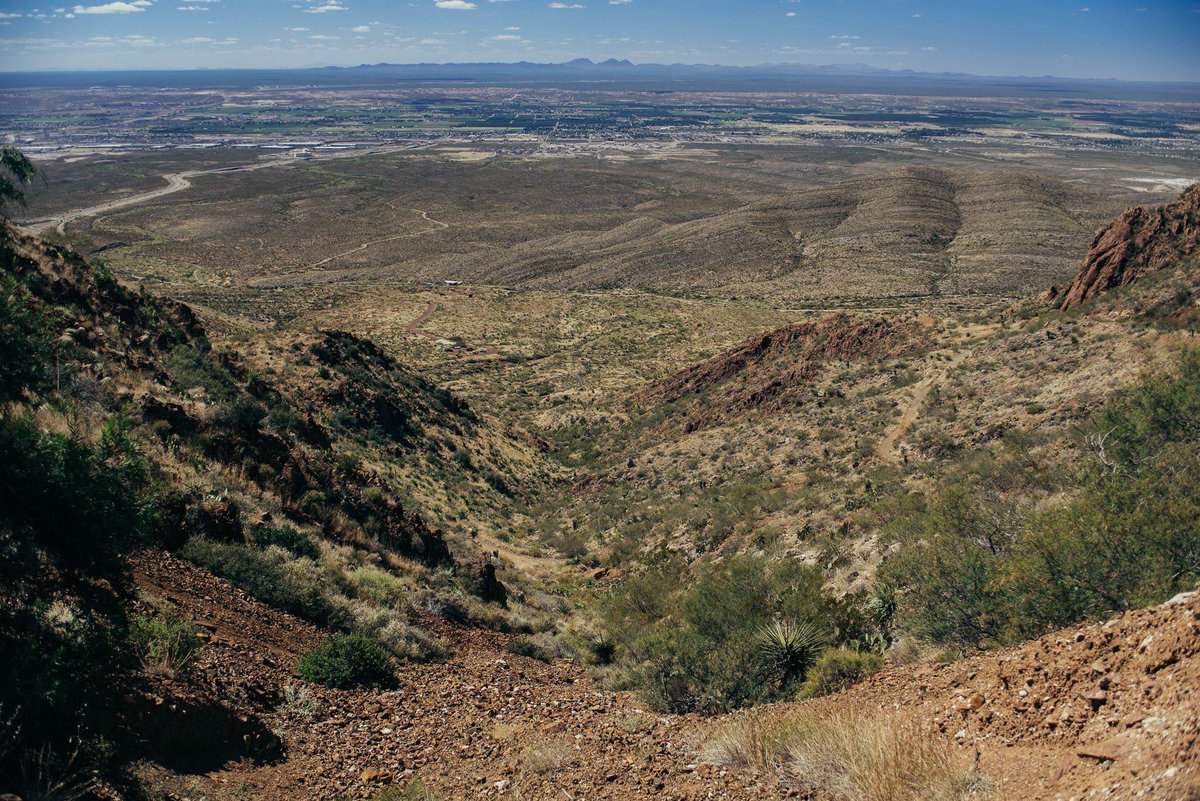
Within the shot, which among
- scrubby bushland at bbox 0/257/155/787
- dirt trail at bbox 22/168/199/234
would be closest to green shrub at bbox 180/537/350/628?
scrubby bushland at bbox 0/257/155/787

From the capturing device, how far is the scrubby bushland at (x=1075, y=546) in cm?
744

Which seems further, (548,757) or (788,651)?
(788,651)

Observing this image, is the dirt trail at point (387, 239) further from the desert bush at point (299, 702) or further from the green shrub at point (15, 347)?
the desert bush at point (299, 702)

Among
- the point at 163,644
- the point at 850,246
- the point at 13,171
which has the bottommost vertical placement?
the point at 163,644

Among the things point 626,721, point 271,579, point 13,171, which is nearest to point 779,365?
point 626,721

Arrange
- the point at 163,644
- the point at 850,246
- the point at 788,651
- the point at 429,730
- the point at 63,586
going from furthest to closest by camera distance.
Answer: the point at 850,246, the point at 788,651, the point at 429,730, the point at 163,644, the point at 63,586

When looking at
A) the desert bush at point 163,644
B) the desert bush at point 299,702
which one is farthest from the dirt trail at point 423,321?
the desert bush at point 163,644

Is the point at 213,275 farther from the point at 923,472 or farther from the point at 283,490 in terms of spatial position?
the point at 923,472

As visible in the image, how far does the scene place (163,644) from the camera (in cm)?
620

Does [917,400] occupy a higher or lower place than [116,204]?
lower

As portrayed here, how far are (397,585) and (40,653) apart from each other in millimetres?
6293

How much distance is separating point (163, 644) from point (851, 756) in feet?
19.5

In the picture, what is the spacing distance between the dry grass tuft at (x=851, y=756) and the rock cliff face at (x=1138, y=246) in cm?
2581

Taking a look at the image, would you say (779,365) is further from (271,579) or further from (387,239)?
(387,239)
